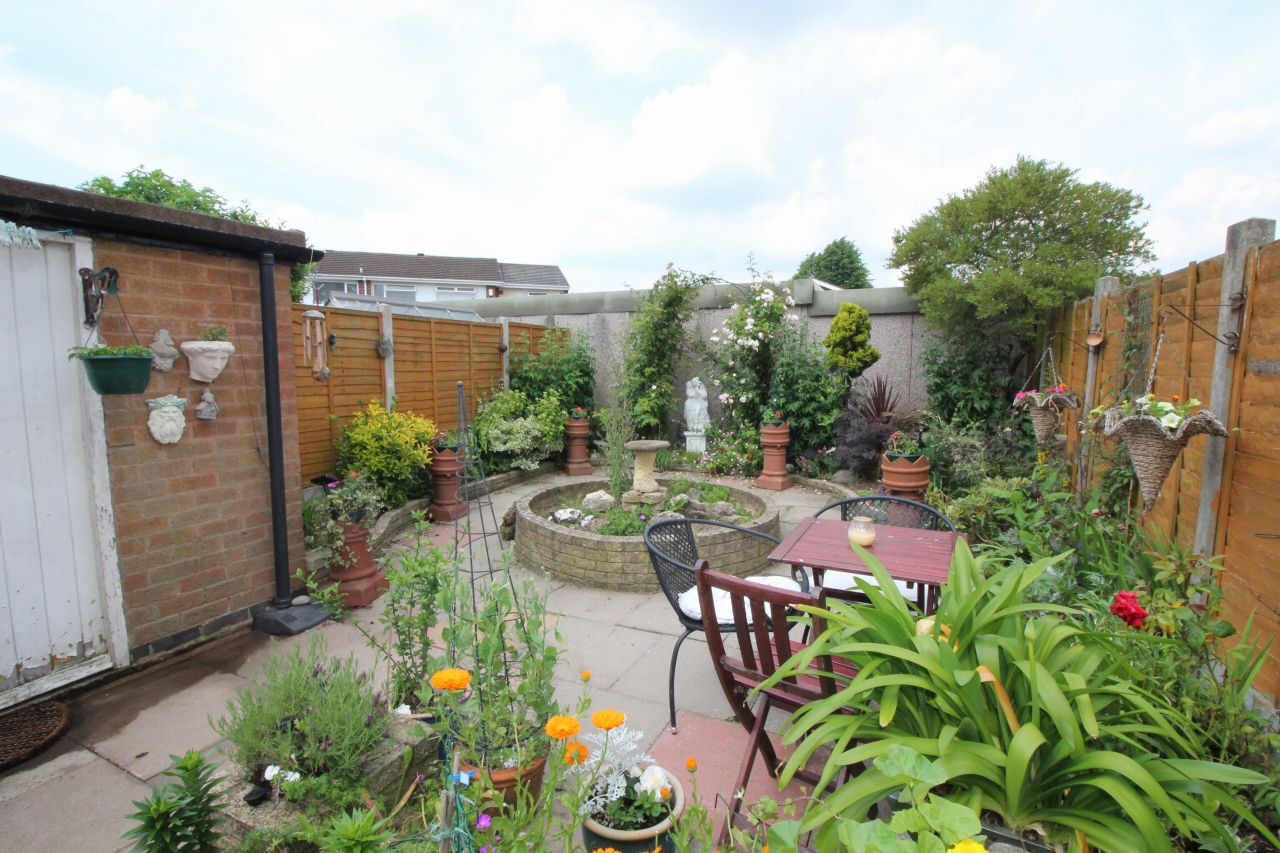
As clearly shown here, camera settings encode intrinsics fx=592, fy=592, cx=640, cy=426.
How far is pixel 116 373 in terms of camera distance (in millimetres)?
2752

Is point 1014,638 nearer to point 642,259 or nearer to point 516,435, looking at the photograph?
point 516,435

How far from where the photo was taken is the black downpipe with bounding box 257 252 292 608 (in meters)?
3.58

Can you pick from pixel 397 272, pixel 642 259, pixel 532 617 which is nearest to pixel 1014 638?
pixel 532 617

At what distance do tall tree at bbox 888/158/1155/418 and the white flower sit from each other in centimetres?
500

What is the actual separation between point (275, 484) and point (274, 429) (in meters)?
0.35

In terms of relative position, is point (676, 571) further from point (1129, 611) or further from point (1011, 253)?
point (1011, 253)

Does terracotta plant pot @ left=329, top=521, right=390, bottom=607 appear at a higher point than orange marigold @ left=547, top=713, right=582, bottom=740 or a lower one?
lower

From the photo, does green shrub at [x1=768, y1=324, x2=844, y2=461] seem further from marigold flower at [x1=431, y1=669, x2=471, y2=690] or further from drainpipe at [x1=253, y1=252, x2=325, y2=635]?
marigold flower at [x1=431, y1=669, x2=471, y2=690]

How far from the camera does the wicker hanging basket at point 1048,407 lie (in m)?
3.60

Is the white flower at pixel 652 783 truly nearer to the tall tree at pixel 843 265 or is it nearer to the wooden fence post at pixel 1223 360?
the wooden fence post at pixel 1223 360

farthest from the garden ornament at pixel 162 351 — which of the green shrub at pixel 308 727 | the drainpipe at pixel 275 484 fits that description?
the green shrub at pixel 308 727

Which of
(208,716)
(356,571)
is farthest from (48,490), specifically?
(208,716)

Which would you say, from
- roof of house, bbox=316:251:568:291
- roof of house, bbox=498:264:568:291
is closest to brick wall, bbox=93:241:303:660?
roof of house, bbox=316:251:568:291

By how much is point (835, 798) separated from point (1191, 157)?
459 centimetres
